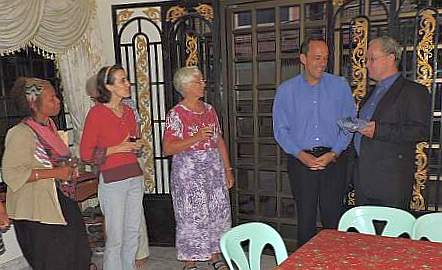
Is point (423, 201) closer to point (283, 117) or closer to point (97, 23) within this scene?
point (283, 117)

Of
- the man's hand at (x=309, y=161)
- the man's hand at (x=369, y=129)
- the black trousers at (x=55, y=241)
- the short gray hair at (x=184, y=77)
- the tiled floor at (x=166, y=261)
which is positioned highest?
the short gray hair at (x=184, y=77)

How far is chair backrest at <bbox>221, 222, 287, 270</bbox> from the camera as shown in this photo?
2033mm

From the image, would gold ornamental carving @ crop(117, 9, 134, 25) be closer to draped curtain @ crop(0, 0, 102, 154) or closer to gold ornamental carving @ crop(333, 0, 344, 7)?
draped curtain @ crop(0, 0, 102, 154)

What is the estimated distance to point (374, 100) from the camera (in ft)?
9.19

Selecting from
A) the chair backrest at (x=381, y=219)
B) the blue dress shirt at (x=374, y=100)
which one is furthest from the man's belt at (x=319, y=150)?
the chair backrest at (x=381, y=219)

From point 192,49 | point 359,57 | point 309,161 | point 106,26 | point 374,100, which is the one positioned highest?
point 106,26

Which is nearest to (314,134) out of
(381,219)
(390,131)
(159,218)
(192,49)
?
(390,131)

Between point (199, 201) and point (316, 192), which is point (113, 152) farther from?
point (316, 192)

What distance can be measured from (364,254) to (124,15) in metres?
3.14

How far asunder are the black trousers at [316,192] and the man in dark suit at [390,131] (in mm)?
213

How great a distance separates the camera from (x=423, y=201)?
345 cm

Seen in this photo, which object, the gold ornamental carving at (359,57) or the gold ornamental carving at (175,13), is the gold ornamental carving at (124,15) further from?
the gold ornamental carving at (359,57)

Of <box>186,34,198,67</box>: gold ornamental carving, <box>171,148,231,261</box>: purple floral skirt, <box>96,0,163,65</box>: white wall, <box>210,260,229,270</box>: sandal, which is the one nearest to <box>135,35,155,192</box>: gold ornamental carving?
<box>96,0,163,65</box>: white wall

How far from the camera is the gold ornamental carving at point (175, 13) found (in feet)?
13.1
